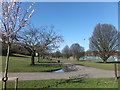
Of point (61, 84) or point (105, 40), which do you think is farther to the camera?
point (105, 40)

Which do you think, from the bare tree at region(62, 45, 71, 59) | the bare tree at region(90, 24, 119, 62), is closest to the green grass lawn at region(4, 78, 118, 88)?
the bare tree at region(90, 24, 119, 62)

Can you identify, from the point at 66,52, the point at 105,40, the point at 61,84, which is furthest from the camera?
the point at 66,52

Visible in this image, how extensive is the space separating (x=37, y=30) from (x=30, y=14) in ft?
58.9

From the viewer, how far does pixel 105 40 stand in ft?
116

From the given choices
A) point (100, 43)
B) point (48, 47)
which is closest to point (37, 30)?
point (48, 47)

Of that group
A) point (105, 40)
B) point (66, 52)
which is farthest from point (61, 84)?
point (66, 52)

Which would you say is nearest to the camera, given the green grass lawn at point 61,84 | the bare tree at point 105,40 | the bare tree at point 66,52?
the green grass lawn at point 61,84

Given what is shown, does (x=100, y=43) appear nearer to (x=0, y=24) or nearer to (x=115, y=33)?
(x=115, y=33)

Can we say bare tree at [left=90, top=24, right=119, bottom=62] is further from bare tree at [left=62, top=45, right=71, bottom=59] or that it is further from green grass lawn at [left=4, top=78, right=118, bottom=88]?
bare tree at [left=62, top=45, right=71, bottom=59]

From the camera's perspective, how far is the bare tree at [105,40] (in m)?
35.1

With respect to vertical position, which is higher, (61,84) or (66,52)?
(66,52)

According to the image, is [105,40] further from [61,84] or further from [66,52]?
[66,52]

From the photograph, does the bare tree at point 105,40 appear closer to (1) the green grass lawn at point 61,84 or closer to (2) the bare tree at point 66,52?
(1) the green grass lawn at point 61,84

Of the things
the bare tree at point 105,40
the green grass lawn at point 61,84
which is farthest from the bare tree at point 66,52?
the green grass lawn at point 61,84
